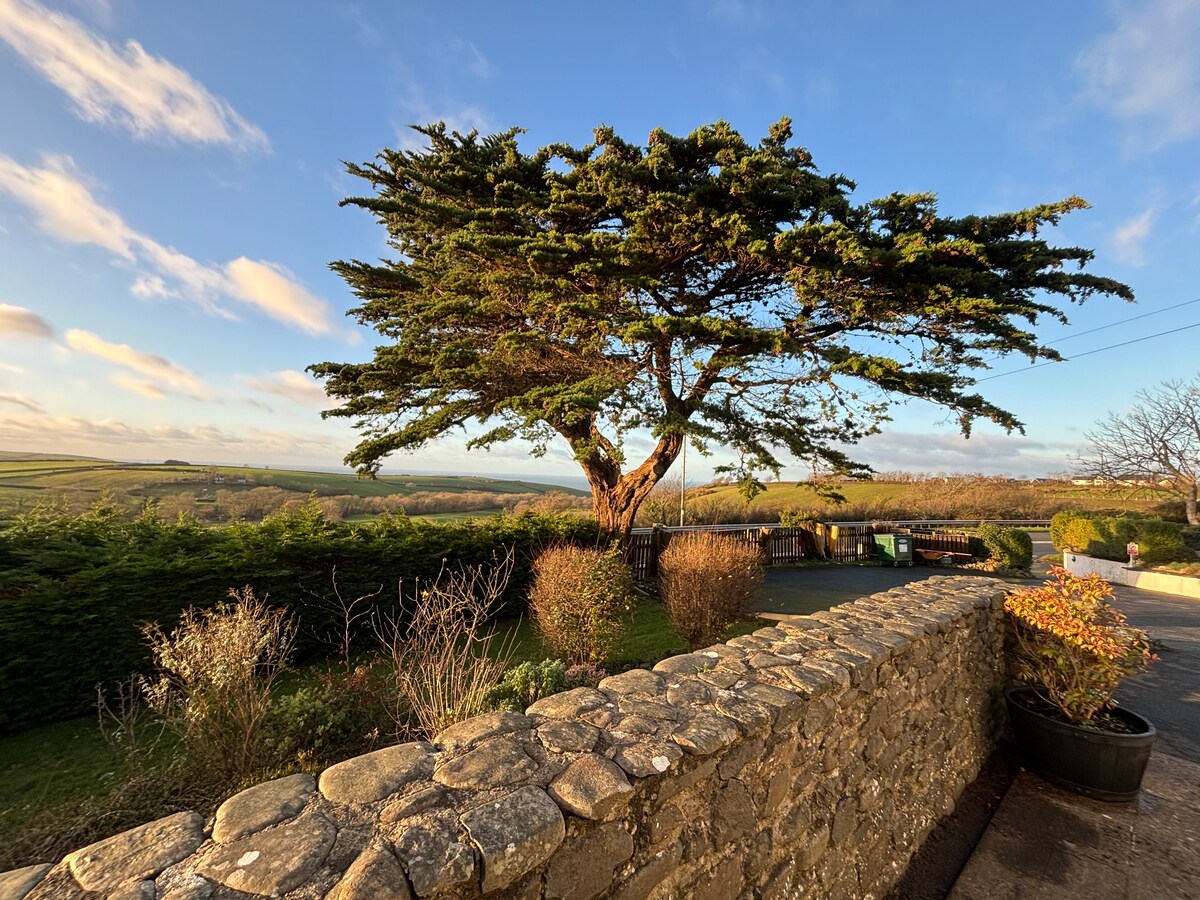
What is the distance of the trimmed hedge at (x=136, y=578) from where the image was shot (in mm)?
4574

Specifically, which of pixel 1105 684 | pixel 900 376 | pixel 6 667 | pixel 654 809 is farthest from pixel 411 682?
pixel 900 376

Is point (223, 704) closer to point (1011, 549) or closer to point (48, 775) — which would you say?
point (48, 775)

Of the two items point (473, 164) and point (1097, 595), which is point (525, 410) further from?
point (1097, 595)

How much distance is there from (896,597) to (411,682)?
4339 mm

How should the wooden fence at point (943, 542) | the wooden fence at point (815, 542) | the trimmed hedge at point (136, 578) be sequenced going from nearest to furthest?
the trimmed hedge at point (136, 578) → the wooden fence at point (815, 542) → the wooden fence at point (943, 542)

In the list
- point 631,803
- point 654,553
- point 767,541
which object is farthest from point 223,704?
point 767,541

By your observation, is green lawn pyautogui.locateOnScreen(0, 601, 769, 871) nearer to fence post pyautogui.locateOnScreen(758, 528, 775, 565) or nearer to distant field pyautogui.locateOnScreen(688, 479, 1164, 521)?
fence post pyautogui.locateOnScreen(758, 528, 775, 565)

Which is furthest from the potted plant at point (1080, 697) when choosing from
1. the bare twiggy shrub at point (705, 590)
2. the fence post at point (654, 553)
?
the fence post at point (654, 553)

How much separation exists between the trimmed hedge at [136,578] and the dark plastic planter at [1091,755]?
7357 mm

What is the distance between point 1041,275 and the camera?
9.47 metres

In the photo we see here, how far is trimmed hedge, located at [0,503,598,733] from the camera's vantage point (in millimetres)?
4574

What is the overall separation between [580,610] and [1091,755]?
4566 millimetres

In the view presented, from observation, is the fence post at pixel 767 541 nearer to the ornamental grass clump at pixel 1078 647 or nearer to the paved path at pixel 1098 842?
the paved path at pixel 1098 842

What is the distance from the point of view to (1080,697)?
3930 mm
